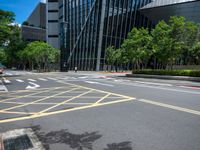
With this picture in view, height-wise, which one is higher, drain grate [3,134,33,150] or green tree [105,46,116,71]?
green tree [105,46,116,71]

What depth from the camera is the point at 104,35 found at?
189ft

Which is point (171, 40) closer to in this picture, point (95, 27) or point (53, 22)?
point (95, 27)

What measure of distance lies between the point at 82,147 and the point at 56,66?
7244 cm

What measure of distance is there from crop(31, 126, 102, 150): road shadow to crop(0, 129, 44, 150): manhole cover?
0.15 meters

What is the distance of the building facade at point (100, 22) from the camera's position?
5653cm

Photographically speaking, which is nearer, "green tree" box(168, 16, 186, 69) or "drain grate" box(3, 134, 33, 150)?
"drain grate" box(3, 134, 33, 150)

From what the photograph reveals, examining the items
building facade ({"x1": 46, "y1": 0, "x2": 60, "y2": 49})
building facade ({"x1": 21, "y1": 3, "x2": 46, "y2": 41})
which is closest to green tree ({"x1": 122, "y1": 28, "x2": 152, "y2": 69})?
building facade ({"x1": 46, "y1": 0, "x2": 60, "y2": 49})

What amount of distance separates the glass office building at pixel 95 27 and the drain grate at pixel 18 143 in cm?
5245

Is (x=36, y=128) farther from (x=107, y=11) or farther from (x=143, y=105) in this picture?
(x=107, y=11)

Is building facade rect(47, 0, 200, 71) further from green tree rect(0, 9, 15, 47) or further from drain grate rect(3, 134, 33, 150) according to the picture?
drain grate rect(3, 134, 33, 150)

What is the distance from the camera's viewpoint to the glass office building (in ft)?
186

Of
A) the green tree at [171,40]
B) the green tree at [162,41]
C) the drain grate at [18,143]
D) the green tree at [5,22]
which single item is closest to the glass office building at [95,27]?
the green tree at [5,22]

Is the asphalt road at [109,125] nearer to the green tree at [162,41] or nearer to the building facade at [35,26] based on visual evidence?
the green tree at [162,41]

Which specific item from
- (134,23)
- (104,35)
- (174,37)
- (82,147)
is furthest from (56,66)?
(82,147)
